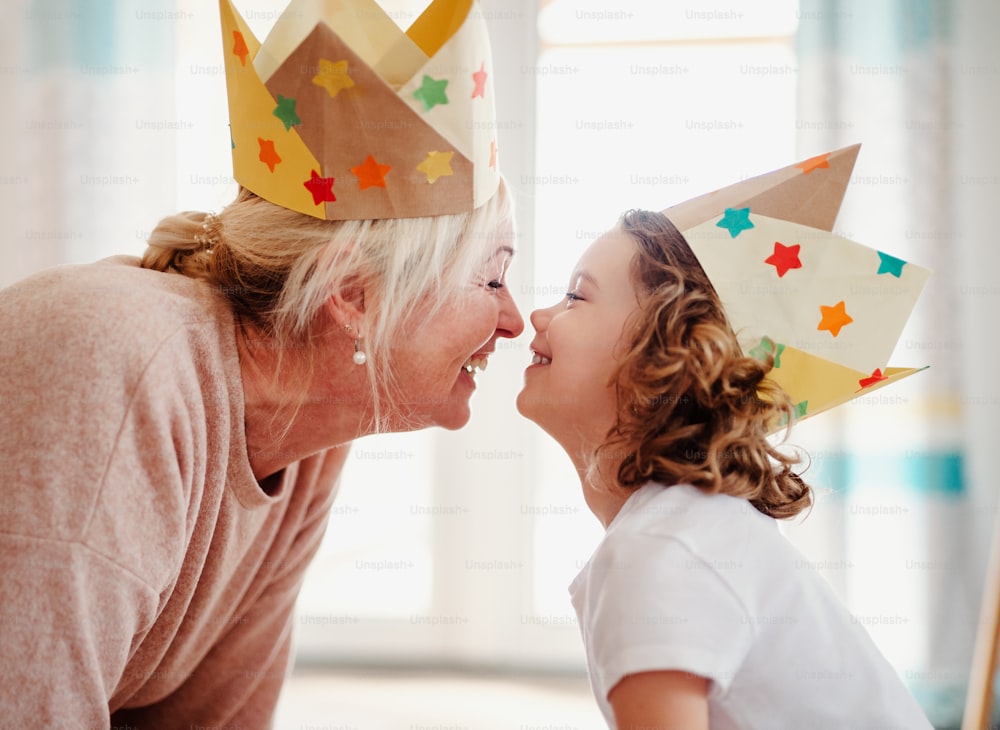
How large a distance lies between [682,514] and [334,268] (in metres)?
0.50

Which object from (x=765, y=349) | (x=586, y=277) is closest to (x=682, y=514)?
(x=765, y=349)

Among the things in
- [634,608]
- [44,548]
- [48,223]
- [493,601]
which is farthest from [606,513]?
[48,223]

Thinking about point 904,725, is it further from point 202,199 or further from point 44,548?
point 202,199

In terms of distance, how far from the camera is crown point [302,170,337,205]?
111 centimetres

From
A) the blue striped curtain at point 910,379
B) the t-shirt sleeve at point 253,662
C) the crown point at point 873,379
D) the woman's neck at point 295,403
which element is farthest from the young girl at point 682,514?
the blue striped curtain at point 910,379

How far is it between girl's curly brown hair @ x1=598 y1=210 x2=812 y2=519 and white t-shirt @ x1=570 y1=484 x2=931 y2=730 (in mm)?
54

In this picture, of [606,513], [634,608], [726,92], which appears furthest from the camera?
[726,92]

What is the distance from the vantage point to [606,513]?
1188mm

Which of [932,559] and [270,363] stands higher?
[270,363]

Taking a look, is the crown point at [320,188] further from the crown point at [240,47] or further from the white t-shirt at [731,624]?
the white t-shirt at [731,624]

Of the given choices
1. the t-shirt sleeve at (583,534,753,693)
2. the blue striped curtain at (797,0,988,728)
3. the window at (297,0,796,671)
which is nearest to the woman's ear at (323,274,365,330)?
the t-shirt sleeve at (583,534,753,693)

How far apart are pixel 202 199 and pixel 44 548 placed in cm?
151

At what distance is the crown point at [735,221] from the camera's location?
110 centimetres

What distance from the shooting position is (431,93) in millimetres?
1104
